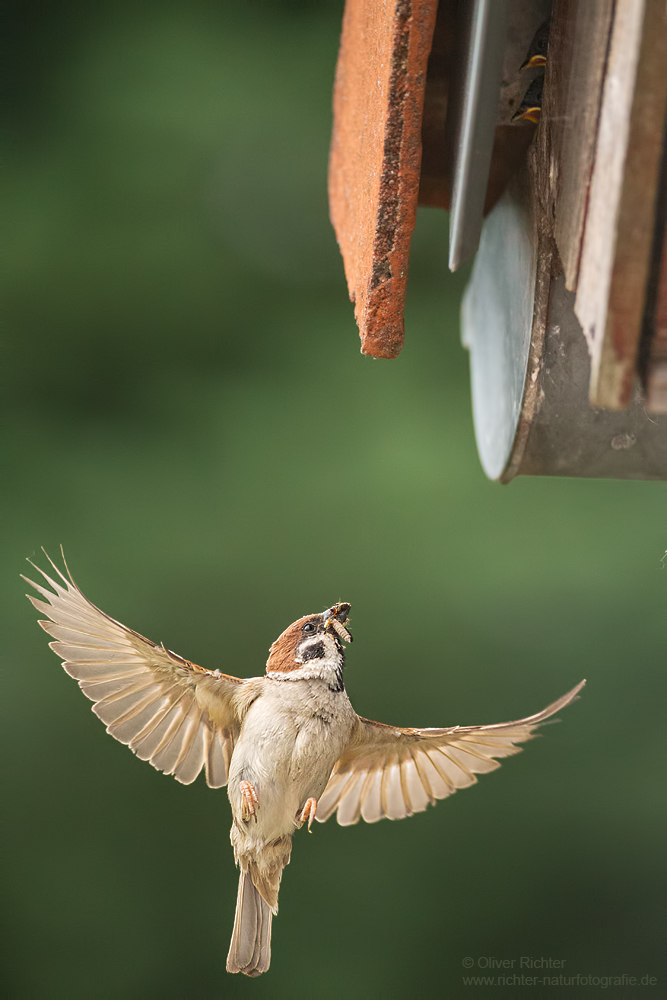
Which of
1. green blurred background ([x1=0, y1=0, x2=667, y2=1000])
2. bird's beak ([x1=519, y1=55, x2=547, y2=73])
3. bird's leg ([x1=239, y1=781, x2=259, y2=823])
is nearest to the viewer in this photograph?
bird's beak ([x1=519, y1=55, x2=547, y2=73])

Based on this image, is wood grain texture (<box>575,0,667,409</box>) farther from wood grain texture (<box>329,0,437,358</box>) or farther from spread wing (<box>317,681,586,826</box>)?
spread wing (<box>317,681,586,826</box>)

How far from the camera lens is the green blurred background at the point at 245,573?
260cm

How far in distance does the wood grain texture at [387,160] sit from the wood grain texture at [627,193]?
10.1 inches

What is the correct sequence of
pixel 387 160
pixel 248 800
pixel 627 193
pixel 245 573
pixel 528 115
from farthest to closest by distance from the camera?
pixel 245 573
pixel 248 800
pixel 528 115
pixel 387 160
pixel 627 193

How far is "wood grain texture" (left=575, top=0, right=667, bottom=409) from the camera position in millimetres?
592

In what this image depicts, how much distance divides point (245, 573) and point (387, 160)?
179 centimetres

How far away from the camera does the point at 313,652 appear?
1.31m

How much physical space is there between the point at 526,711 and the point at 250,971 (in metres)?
1.41

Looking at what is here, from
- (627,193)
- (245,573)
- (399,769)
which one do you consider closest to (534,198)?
(627,193)

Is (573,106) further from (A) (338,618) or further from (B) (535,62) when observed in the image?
(A) (338,618)

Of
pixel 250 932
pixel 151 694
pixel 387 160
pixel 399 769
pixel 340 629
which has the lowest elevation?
pixel 250 932

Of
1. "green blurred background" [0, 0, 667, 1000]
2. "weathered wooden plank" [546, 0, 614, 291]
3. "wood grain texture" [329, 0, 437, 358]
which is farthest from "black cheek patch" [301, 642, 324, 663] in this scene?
"green blurred background" [0, 0, 667, 1000]

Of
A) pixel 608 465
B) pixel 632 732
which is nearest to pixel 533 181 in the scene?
pixel 608 465

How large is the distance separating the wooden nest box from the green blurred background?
128 centimetres
